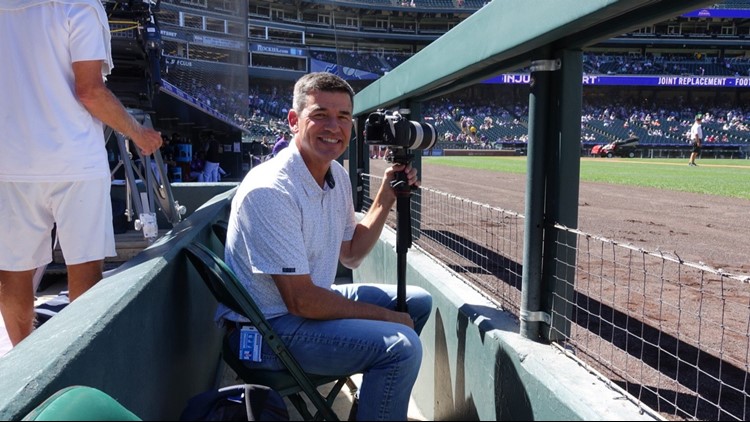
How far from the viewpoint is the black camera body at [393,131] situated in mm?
2240

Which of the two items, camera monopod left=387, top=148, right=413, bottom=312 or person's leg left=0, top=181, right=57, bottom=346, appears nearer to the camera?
person's leg left=0, top=181, right=57, bottom=346

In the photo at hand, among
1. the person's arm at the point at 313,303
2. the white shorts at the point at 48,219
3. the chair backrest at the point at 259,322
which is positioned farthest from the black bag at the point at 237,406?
the white shorts at the point at 48,219

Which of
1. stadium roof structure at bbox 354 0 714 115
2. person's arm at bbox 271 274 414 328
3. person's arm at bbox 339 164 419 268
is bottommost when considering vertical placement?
person's arm at bbox 271 274 414 328

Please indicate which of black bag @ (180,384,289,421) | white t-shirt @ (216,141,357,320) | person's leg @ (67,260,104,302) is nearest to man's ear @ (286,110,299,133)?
white t-shirt @ (216,141,357,320)

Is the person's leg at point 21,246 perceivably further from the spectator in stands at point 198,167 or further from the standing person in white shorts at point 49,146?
the spectator in stands at point 198,167

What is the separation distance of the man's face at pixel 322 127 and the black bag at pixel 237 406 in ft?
3.09

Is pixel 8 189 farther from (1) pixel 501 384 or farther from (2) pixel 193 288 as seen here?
(1) pixel 501 384

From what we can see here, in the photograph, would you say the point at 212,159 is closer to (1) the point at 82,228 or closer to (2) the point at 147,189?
(2) the point at 147,189

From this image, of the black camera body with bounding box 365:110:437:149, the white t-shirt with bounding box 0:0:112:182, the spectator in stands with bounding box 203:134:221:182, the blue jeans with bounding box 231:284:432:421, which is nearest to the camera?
the blue jeans with bounding box 231:284:432:421

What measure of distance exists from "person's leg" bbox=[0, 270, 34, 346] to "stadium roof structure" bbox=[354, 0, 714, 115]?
2046 mm

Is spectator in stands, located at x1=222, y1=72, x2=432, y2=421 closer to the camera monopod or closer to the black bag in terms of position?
the camera monopod

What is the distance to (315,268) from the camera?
6.99 feet

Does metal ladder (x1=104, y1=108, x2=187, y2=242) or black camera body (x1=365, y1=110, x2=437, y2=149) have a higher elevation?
black camera body (x1=365, y1=110, x2=437, y2=149)

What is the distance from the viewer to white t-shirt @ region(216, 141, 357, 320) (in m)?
1.89
